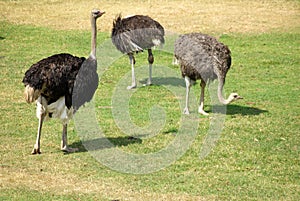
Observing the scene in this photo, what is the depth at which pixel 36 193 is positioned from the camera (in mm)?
9188

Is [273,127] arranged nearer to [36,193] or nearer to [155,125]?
[155,125]

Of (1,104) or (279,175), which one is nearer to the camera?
(279,175)

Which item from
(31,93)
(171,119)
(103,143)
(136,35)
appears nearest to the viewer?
(31,93)

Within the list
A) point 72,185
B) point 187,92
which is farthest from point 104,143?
point 187,92

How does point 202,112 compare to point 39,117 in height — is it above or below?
below

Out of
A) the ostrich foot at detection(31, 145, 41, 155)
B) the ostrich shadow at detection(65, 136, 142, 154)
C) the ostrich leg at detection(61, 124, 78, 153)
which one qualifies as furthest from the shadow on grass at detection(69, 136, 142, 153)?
the ostrich foot at detection(31, 145, 41, 155)

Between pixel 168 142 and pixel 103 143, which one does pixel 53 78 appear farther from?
pixel 168 142

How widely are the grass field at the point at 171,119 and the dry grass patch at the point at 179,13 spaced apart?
0.07m

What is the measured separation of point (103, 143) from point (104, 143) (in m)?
0.02

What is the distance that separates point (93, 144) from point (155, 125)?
1.70 metres

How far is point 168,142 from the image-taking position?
11625 mm

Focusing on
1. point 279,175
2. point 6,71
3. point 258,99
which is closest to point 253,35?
point 258,99

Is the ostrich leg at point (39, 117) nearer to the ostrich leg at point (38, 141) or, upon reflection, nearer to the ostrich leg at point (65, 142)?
the ostrich leg at point (38, 141)

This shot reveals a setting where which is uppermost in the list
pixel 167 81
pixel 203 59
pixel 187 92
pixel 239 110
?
pixel 203 59
